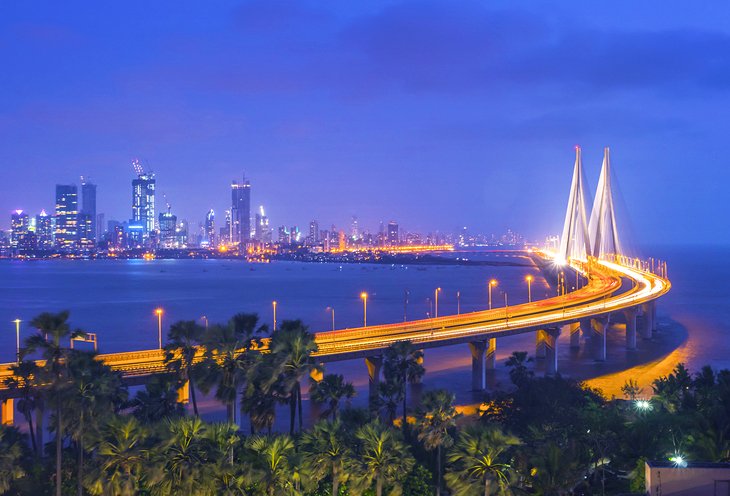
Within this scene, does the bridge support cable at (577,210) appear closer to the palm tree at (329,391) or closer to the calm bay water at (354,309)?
the calm bay water at (354,309)

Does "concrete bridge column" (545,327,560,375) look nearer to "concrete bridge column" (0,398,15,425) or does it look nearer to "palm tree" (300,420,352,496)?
"concrete bridge column" (0,398,15,425)

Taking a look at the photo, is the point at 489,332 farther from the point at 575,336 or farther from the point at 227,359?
the point at 227,359

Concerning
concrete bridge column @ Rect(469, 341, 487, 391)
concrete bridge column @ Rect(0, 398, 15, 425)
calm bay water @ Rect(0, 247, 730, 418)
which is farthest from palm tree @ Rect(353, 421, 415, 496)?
concrete bridge column @ Rect(469, 341, 487, 391)

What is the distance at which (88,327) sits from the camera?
255ft

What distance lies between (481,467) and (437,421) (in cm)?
269

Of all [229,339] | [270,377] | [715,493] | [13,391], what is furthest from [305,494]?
[13,391]

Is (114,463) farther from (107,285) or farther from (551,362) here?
(107,285)

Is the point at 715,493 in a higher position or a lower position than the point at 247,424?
higher

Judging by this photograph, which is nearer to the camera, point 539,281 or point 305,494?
point 305,494

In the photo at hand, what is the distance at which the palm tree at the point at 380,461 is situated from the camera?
16578 mm

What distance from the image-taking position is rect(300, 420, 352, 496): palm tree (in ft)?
55.2

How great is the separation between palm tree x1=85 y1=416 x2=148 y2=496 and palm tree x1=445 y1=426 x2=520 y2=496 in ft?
21.1

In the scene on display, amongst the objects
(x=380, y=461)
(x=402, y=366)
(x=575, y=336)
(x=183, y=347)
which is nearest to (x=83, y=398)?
(x=183, y=347)

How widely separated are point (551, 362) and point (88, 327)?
49648mm
